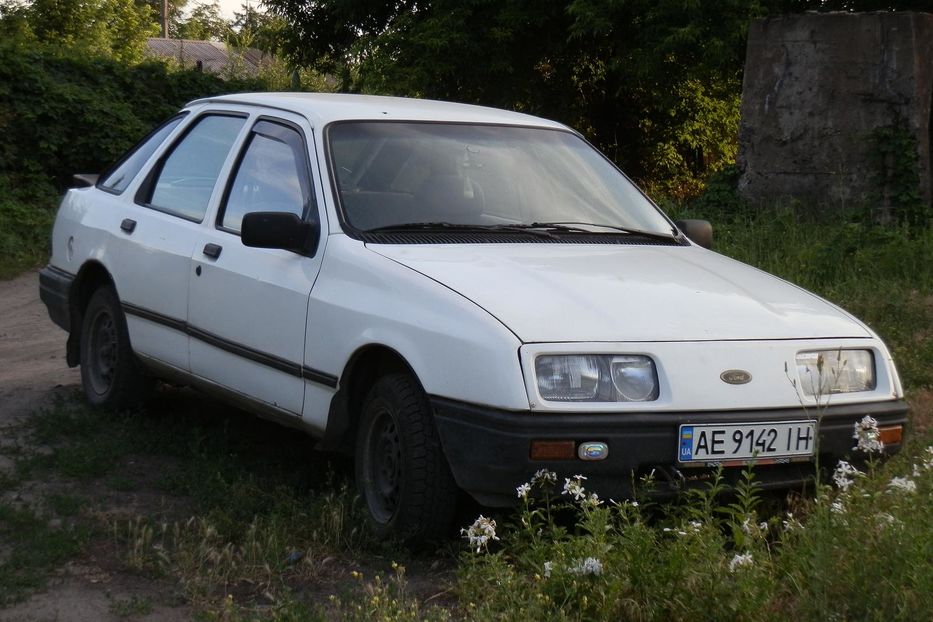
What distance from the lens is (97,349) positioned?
22.0 ft

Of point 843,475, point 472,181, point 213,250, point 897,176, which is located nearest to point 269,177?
point 213,250

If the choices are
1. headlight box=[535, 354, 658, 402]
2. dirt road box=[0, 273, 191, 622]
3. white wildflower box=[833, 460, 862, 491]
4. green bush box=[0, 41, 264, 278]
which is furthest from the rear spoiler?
green bush box=[0, 41, 264, 278]

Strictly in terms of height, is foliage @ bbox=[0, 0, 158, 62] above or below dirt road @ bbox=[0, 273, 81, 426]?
above

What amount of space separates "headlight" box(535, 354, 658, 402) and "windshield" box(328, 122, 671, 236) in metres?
1.22

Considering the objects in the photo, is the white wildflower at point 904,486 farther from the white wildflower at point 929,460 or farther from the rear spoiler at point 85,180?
the rear spoiler at point 85,180

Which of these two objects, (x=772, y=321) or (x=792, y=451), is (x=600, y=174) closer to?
(x=772, y=321)

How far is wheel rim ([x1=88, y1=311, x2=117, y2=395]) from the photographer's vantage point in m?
6.48

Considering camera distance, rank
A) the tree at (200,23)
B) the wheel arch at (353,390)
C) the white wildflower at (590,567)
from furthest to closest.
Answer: the tree at (200,23) < the wheel arch at (353,390) < the white wildflower at (590,567)

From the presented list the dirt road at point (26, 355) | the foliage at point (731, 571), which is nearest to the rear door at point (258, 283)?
the foliage at point (731, 571)

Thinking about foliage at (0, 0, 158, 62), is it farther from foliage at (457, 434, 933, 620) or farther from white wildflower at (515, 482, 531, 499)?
foliage at (457, 434, 933, 620)

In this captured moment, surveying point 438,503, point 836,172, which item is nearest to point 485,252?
point 438,503

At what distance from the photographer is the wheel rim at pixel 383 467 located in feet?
14.8

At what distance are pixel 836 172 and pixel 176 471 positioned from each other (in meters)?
7.11

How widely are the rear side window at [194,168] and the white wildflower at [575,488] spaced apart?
2.56 m
